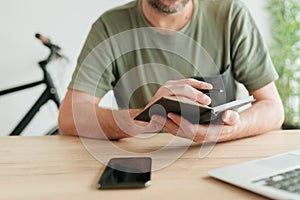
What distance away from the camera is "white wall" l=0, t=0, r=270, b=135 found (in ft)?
8.04

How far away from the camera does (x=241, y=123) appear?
41.0 inches

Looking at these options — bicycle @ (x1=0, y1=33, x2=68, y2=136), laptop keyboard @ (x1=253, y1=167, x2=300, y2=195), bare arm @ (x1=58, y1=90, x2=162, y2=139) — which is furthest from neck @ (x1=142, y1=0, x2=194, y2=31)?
bicycle @ (x1=0, y1=33, x2=68, y2=136)

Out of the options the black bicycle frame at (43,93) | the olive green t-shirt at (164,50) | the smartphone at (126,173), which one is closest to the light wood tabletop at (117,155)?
the smartphone at (126,173)

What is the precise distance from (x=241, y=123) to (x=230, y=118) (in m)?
0.09

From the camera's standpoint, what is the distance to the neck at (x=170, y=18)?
1369 millimetres

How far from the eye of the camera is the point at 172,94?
0.90 metres

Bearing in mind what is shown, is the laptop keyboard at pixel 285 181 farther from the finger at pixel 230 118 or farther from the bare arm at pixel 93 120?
the bare arm at pixel 93 120

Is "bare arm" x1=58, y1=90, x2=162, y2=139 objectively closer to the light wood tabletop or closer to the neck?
the light wood tabletop

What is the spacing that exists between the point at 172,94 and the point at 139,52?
491mm

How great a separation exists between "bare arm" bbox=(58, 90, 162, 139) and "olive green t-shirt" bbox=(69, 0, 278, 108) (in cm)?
10

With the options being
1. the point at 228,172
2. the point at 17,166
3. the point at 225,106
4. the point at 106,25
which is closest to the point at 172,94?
the point at 225,106

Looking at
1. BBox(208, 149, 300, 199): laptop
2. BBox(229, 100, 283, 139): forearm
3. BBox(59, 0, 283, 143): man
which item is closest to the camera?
BBox(208, 149, 300, 199): laptop

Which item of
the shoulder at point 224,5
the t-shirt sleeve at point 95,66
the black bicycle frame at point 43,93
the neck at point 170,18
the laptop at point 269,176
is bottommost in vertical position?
the black bicycle frame at point 43,93

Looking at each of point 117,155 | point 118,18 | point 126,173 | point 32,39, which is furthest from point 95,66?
point 32,39
